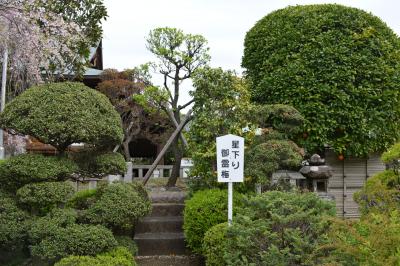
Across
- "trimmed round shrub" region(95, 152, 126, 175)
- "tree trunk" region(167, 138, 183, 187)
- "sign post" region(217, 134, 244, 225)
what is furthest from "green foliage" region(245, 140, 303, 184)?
"tree trunk" region(167, 138, 183, 187)

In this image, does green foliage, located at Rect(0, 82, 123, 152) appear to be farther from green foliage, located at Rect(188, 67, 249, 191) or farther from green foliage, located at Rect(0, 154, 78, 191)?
green foliage, located at Rect(188, 67, 249, 191)

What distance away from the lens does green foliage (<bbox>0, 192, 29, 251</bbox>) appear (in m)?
5.80

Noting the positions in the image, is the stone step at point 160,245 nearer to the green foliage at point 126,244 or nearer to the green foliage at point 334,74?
the green foliage at point 126,244

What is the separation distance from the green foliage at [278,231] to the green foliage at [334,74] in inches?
153

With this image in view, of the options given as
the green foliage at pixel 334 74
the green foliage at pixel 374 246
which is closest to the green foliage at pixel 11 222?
the green foliage at pixel 374 246

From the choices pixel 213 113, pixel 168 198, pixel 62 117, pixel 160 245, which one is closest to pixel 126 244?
pixel 160 245

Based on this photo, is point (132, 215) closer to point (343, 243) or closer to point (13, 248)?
point (13, 248)

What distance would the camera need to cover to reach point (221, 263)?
6.18 meters

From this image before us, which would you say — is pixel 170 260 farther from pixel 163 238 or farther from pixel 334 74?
pixel 334 74

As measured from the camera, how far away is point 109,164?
248 inches

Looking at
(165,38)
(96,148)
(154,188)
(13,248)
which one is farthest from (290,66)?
(13,248)

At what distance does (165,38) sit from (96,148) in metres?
4.64

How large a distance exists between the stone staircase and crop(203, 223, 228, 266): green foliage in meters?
1.03

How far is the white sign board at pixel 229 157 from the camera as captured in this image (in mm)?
6605
